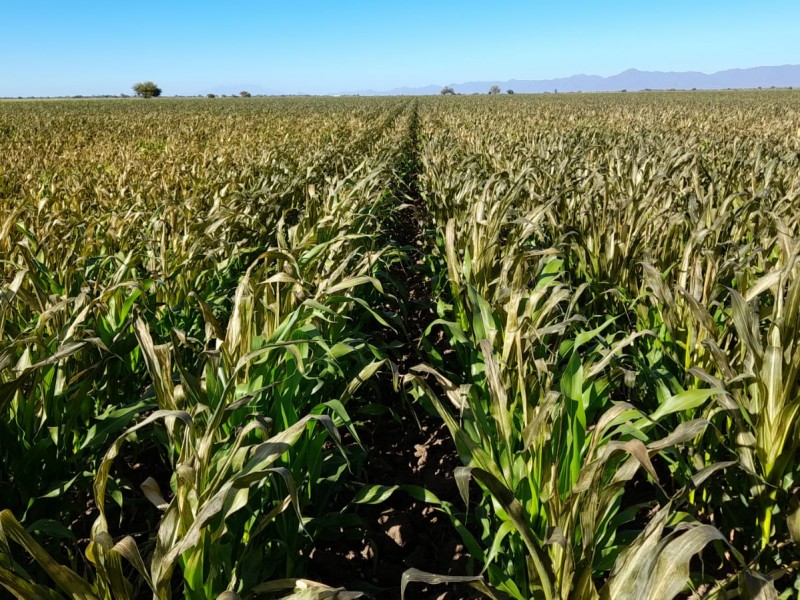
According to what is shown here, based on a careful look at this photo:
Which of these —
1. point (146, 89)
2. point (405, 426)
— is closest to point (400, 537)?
point (405, 426)

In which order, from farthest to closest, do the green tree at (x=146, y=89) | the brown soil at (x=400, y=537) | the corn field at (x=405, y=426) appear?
the green tree at (x=146, y=89)
the brown soil at (x=400, y=537)
the corn field at (x=405, y=426)

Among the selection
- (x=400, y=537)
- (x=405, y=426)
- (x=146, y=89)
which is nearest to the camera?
(x=400, y=537)

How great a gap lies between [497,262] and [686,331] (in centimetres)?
122

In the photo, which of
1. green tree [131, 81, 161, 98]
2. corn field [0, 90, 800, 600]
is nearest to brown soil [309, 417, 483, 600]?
corn field [0, 90, 800, 600]

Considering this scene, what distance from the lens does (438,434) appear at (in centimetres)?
276

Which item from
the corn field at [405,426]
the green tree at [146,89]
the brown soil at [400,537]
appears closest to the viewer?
the corn field at [405,426]

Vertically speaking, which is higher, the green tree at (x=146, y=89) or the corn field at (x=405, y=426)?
the green tree at (x=146, y=89)

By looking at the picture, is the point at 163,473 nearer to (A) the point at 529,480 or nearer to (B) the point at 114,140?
(A) the point at 529,480

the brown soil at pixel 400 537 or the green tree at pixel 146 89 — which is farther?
the green tree at pixel 146 89

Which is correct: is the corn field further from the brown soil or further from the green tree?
the green tree

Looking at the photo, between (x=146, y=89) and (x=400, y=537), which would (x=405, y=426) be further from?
(x=146, y=89)

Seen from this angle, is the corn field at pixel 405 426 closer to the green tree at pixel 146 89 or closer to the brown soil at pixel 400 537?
the brown soil at pixel 400 537

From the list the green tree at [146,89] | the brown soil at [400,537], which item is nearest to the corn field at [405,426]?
the brown soil at [400,537]

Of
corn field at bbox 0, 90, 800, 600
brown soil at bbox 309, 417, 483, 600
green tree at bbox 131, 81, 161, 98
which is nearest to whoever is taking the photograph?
corn field at bbox 0, 90, 800, 600
